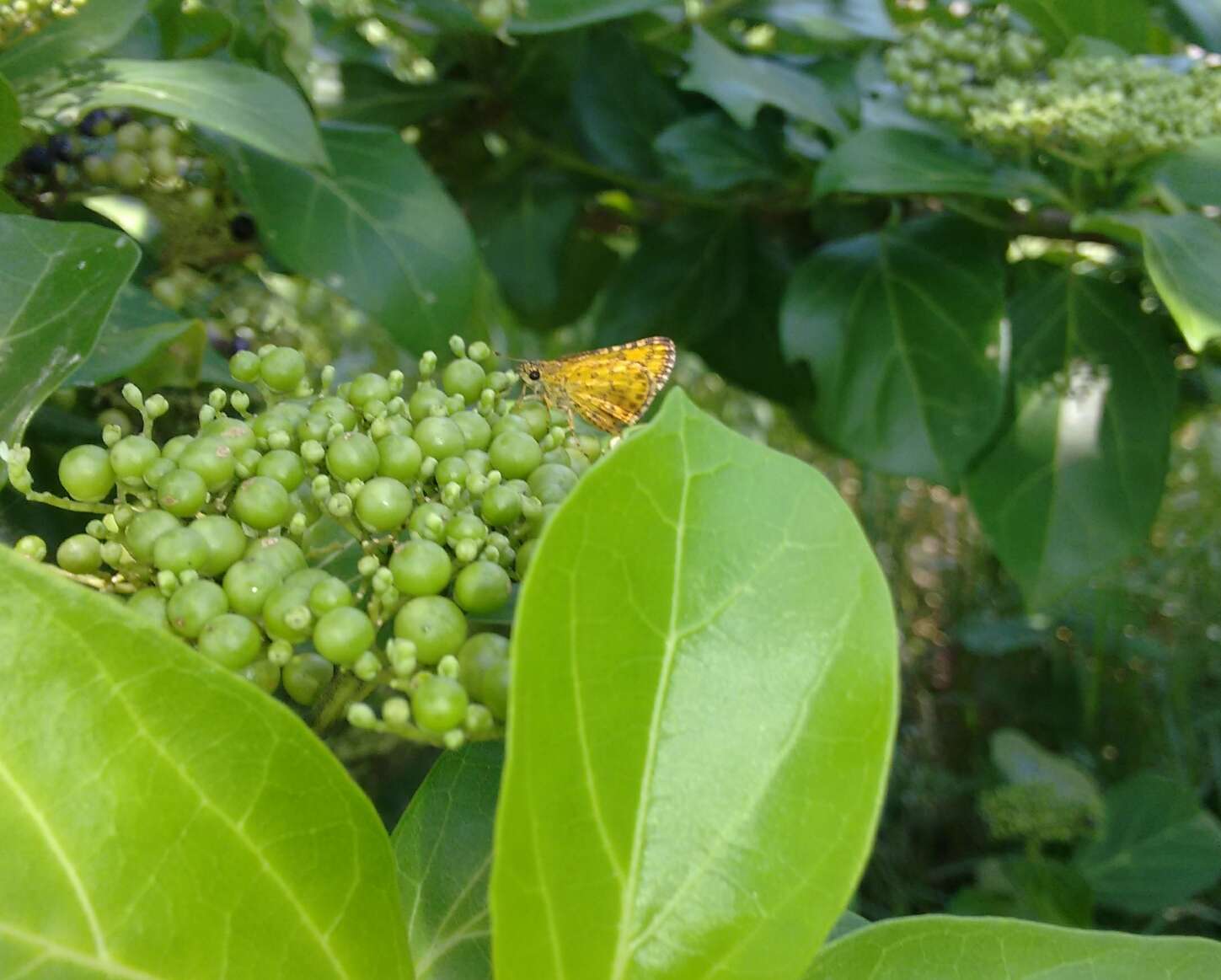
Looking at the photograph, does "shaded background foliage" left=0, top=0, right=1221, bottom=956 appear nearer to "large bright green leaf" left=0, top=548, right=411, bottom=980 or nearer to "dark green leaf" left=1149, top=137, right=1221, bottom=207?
"dark green leaf" left=1149, top=137, right=1221, bottom=207

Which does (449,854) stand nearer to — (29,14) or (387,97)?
(29,14)

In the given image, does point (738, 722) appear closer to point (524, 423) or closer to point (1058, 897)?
point (524, 423)

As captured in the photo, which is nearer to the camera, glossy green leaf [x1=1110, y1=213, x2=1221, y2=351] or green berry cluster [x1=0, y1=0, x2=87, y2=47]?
green berry cluster [x1=0, y1=0, x2=87, y2=47]

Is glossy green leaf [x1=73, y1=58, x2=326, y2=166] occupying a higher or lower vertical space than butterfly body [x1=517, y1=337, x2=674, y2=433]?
higher

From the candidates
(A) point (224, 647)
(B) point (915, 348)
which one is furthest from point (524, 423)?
(B) point (915, 348)

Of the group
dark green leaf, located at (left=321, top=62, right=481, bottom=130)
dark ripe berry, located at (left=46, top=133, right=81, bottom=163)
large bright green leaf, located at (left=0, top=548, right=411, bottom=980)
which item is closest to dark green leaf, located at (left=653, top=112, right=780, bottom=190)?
dark green leaf, located at (left=321, top=62, right=481, bottom=130)

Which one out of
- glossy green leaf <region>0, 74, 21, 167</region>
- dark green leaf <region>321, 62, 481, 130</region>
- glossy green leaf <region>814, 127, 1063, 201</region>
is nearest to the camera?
glossy green leaf <region>0, 74, 21, 167</region>
